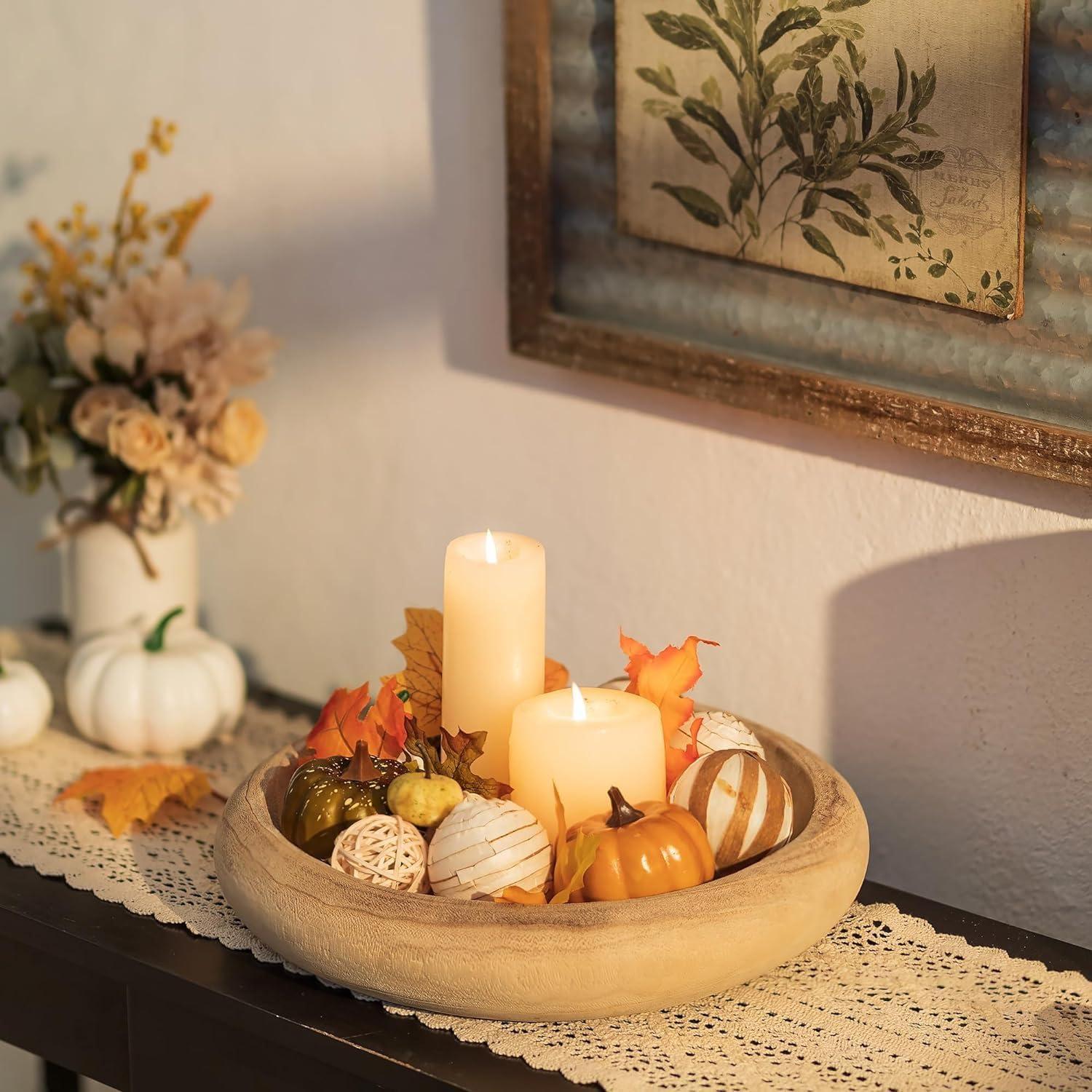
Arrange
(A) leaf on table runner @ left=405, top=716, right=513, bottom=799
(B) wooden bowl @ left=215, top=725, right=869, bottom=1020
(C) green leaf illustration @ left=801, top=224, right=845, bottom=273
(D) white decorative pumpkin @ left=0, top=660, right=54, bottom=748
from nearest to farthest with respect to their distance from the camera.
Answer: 1. (B) wooden bowl @ left=215, top=725, right=869, bottom=1020
2. (A) leaf on table runner @ left=405, top=716, right=513, bottom=799
3. (C) green leaf illustration @ left=801, top=224, right=845, bottom=273
4. (D) white decorative pumpkin @ left=0, top=660, right=54, bottom=748

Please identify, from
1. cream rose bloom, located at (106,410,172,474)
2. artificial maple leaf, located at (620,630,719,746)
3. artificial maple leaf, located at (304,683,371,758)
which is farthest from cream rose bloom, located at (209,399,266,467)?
artificial maple leaf, located at (620,630,719,746)

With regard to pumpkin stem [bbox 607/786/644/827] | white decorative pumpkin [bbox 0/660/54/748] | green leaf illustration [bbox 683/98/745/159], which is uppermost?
green leaf illustration [bbox 683/98/745/159]

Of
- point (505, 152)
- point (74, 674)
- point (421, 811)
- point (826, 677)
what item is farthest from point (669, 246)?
point (74, 674)

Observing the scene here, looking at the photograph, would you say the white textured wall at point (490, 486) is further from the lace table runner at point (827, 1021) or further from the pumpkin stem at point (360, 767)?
the pumpkin stem at point (360, 767)

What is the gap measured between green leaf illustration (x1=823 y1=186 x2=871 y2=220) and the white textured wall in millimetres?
148

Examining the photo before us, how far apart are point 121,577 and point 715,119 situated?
0.58 meters

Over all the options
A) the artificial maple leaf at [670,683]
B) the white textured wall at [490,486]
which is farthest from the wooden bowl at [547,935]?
the white textured wall at [490,486]

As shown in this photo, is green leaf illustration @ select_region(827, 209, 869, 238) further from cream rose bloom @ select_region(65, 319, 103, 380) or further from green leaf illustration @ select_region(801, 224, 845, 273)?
cream rose bloom @ select_region(65, 319, 103, 380)

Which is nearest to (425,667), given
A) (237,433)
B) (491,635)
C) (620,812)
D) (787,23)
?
(491,635)

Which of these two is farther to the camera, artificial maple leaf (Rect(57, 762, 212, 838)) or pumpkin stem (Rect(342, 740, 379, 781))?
artificial maple leaf (Rect(57, 762, 212, 838))

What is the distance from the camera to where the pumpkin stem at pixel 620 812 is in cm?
76

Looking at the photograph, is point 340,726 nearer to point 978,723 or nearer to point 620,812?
point 620,812

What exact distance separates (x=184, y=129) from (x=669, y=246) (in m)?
0.49

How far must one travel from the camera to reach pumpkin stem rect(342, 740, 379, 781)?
2.75ft
